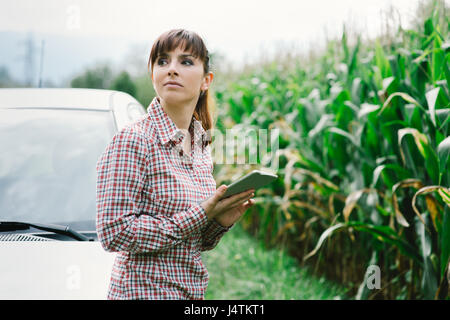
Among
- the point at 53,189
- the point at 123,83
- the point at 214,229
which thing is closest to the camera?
the point at 214,229

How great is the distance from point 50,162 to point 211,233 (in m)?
1.05

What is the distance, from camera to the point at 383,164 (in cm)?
361

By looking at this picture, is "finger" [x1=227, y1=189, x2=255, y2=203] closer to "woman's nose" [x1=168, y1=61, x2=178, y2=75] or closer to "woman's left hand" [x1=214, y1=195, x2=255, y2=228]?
"woman's left hand" [x1=214, y1=195, x2=255, y2=228]

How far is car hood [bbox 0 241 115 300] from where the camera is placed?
1747mm

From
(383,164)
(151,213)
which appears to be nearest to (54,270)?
(151,213)

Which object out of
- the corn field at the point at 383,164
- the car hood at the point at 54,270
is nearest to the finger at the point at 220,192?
the car hood at the point at 54,270

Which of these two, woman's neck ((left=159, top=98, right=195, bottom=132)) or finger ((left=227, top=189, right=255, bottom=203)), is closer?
finger ((left=227, top=189, right=255, bottom=203))

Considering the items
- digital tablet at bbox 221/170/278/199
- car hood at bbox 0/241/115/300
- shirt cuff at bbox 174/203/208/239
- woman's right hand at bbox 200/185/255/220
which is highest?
digital tablet at bbox 221/170/278/199

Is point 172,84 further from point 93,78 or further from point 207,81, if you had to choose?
point 93,78

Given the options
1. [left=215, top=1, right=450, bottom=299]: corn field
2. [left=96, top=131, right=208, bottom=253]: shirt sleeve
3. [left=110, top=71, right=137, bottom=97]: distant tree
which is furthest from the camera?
[left=110, top=71, right=137, bottom=97]: distant tree

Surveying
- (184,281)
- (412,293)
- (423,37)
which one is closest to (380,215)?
(412,293)

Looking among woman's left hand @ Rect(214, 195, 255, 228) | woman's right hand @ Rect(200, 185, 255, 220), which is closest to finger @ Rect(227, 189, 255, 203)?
woman's right hand @ Rect(200, 185, 255, 220)

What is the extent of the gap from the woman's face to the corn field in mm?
1444

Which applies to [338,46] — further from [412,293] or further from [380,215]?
[412,293]
